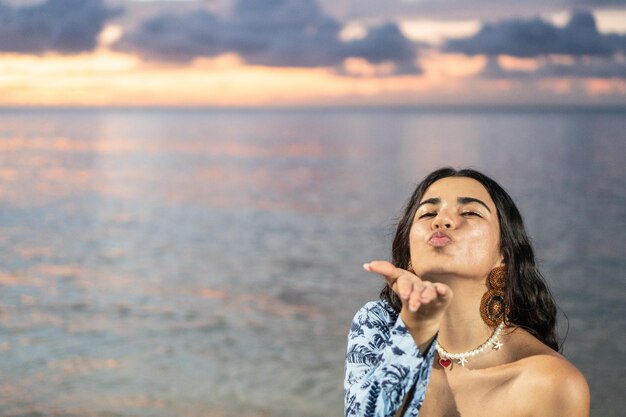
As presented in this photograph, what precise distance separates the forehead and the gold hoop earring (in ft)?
0.68

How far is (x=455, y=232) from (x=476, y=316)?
32 cm

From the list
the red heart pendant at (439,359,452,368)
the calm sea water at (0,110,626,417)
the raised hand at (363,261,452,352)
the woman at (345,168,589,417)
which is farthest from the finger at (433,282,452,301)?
the calm sea water at (0,110,626,417)

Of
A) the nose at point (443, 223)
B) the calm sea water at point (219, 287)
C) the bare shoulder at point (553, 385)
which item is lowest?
the calm sea water at point (219, 287)

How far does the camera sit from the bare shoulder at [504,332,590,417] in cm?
248

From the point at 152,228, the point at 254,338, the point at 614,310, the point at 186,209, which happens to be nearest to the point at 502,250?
the point at 254,338

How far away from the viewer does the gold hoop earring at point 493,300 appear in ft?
8.91

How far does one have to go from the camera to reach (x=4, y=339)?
41.1ft

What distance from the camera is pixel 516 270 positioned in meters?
2.77

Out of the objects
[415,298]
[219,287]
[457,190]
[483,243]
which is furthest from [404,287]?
[219,287]

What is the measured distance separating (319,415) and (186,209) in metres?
21.4

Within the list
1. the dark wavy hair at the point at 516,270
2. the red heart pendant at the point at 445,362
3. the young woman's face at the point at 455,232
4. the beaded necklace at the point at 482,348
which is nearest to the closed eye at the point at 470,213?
the young woman's face at the point at 455,232

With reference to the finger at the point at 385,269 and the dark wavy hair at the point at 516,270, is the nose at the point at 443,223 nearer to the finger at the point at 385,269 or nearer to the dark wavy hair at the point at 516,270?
the dark wavy hair at the point at 516,270

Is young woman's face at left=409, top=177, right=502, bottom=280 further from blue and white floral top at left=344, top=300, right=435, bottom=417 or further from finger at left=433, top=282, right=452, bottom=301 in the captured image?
finger at left=433, top=282, right=452, bottom=301

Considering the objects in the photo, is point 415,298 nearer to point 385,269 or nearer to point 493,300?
point 385,269
